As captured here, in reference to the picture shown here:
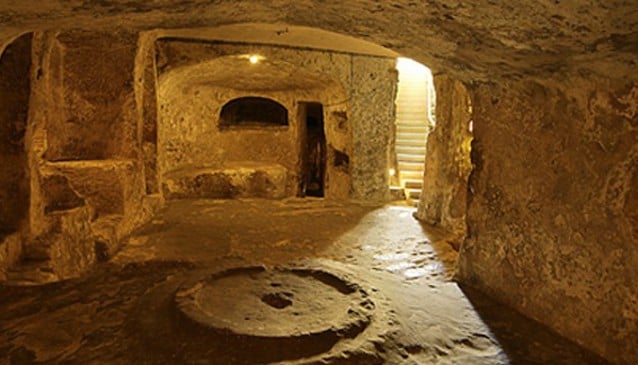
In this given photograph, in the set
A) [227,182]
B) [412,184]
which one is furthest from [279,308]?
[412,184]

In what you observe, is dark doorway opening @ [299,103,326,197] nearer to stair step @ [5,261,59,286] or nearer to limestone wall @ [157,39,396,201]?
limestone wall @ [157,39,396,201]

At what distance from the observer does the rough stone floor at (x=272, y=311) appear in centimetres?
200

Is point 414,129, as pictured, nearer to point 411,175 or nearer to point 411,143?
point 411,143

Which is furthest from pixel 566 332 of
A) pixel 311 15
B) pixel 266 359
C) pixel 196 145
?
pixel 196 145

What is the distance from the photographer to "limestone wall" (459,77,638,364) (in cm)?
193

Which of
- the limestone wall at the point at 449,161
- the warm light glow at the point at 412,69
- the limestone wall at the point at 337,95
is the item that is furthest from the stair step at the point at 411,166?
the limestone wall at the point at 449,161

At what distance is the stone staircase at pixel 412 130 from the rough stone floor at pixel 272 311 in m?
5.34

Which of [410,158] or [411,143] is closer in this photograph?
[410,158]

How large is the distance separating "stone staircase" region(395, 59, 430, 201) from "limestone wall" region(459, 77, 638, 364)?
6084mm

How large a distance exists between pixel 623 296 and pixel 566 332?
38 cm

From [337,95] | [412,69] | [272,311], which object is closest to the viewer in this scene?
[272,311]

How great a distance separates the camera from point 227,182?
786 cm

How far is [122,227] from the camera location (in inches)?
158

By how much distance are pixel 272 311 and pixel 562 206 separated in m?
1.56
